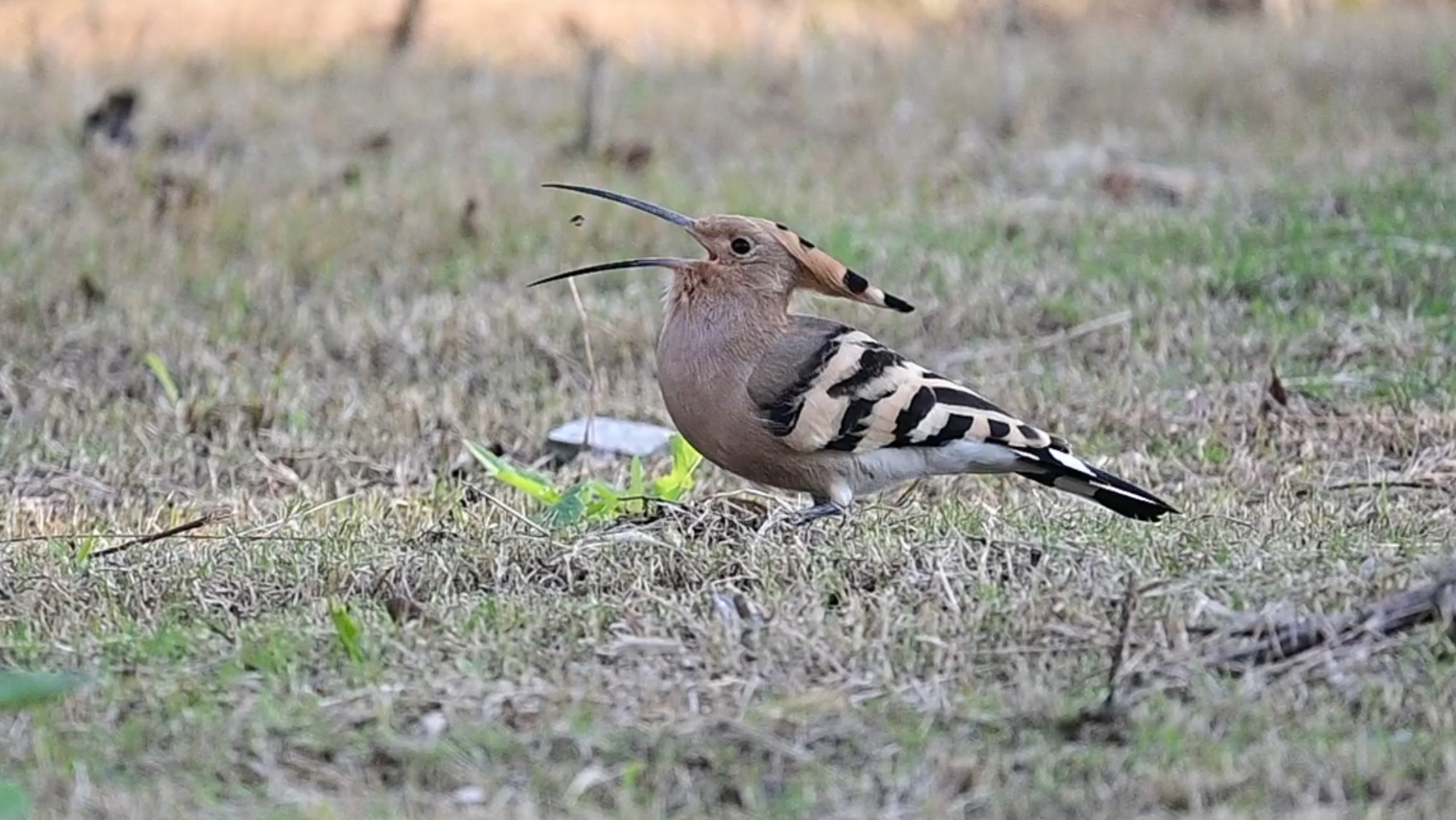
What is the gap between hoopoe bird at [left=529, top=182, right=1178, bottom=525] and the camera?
4.29m

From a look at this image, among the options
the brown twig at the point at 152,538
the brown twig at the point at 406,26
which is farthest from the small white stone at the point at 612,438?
the brown twig at the point at 406,26

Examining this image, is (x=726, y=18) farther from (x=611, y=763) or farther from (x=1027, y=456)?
(x=611, y=763)

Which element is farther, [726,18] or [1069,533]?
[726,18]

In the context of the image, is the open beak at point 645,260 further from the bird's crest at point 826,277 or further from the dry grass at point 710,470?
the dry grass at point 710,470

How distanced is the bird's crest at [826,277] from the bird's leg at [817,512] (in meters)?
0.42

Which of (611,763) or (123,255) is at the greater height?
(611,763)

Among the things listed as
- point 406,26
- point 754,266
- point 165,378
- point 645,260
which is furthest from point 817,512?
point 406,26

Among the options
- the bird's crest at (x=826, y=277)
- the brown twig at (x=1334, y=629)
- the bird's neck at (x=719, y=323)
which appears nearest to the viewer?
the brown twig at (x=1334, y=629)

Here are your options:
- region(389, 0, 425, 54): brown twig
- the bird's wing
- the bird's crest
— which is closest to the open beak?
the bird's crest

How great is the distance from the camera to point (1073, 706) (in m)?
3.19

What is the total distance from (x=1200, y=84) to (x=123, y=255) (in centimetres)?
532

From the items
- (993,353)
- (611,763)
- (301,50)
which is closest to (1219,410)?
(993,353)

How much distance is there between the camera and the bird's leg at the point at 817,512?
167 inches

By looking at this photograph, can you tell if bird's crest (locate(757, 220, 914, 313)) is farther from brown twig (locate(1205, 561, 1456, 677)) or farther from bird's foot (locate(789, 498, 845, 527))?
brown twig (locate(1205, 561, 1456, 677))
